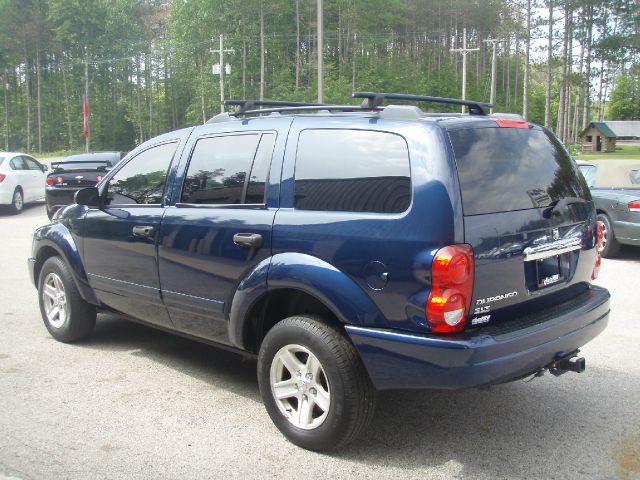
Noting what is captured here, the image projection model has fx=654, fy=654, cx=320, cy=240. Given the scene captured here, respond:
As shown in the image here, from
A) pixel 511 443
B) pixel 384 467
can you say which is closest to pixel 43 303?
pixel 384 467

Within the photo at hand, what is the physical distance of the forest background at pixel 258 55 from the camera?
169ft

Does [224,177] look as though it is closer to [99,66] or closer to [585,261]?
[585,261]

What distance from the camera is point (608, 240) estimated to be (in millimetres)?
10047

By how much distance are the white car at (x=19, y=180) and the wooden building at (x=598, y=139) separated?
5403 cm

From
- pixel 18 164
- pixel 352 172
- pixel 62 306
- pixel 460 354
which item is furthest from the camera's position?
pixel 18 164

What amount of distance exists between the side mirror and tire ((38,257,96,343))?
28.4 inches

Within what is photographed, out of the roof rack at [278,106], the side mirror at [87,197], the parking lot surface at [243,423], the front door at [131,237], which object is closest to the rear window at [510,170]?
the roof rack at [278,106]

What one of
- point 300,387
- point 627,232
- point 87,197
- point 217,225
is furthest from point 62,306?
point 627,232

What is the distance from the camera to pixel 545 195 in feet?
12.4

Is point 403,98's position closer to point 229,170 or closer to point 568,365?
point 229,170

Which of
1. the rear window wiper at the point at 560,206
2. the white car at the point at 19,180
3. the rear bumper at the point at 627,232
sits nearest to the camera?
the rear window wiper at the point at 560,206

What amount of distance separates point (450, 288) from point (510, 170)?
2.90ft

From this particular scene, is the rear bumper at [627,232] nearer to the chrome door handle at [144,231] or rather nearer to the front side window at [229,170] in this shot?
the front side window at [229,170]

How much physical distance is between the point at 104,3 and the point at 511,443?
72025 mm
